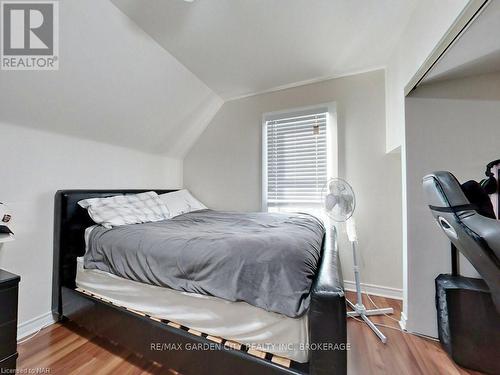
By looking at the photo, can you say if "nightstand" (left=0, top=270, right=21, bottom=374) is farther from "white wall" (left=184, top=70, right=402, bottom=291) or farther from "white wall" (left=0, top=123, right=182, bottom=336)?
"white wall" (left=184, top=70, right=402, bottom=291)

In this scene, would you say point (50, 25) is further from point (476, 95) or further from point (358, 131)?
point (476, 95)

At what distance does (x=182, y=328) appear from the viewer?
1229 mm

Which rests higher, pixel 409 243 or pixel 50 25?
pixel 50 25

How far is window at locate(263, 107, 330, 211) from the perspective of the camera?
2571mm

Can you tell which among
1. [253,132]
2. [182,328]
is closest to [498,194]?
[182,328]

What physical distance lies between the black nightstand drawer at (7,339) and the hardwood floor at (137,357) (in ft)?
0.80

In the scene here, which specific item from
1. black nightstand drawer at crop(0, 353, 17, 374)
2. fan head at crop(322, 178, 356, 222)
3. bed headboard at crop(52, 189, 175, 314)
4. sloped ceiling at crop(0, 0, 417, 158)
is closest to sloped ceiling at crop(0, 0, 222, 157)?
sloped ceiling at crop(0, 0, 417, 158)

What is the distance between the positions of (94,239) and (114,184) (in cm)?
84

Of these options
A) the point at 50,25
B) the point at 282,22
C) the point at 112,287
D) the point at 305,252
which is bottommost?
the point at 112,287

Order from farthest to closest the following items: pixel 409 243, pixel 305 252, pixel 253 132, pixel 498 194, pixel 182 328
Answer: pixel 253 132
pixel 409 243
pixel 498 194
pixel 182 328
pixel 305 252

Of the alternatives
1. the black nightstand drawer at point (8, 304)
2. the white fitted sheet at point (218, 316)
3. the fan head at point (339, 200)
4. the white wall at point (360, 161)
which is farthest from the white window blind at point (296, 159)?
the black nightstand drawer at point (8, 304)

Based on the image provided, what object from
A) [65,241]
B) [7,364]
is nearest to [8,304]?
[7,364]

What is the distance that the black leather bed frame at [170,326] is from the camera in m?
0.86

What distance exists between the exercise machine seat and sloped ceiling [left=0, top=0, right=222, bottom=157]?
91.0 inches
